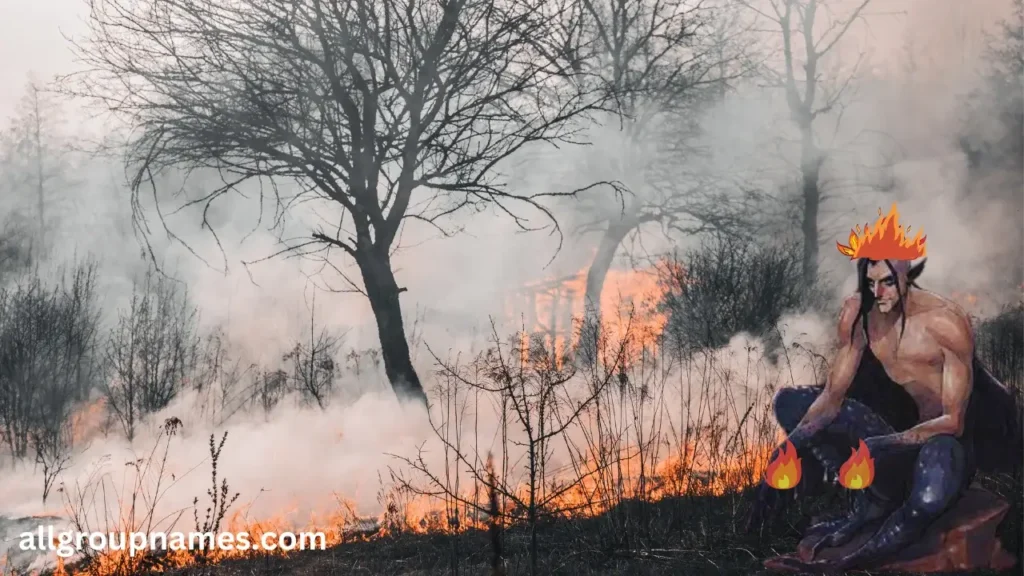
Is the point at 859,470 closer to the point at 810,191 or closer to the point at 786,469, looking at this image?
the point at 786,469

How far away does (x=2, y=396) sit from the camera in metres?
9.79

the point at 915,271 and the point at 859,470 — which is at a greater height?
the point at 915,271

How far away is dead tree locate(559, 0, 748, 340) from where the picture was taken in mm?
10109

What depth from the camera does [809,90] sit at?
31.6ft

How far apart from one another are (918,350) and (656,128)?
21.8 feet

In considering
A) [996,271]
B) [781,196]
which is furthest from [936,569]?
[781,196]

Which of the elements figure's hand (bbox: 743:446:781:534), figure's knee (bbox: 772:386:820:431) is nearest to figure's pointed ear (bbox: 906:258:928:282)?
figure's knee (bbox: 772:386:820:431)

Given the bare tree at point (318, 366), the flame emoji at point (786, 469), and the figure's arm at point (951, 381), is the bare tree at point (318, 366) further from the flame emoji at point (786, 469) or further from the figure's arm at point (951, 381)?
the figure's arm at point (951, 381)

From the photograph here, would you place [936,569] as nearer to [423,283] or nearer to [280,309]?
[423,283]

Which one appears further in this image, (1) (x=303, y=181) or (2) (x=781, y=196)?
(2) (x=781, y=196)

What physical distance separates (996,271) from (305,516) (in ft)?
19.5

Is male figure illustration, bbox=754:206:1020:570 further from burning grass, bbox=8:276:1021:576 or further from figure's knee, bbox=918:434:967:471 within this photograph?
burning grass, bbox=8:276:1021:576

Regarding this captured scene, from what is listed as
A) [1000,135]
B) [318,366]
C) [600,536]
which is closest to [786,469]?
[600,536]

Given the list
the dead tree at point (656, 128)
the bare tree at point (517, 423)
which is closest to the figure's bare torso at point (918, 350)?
the bare tree at point (517, 423)
